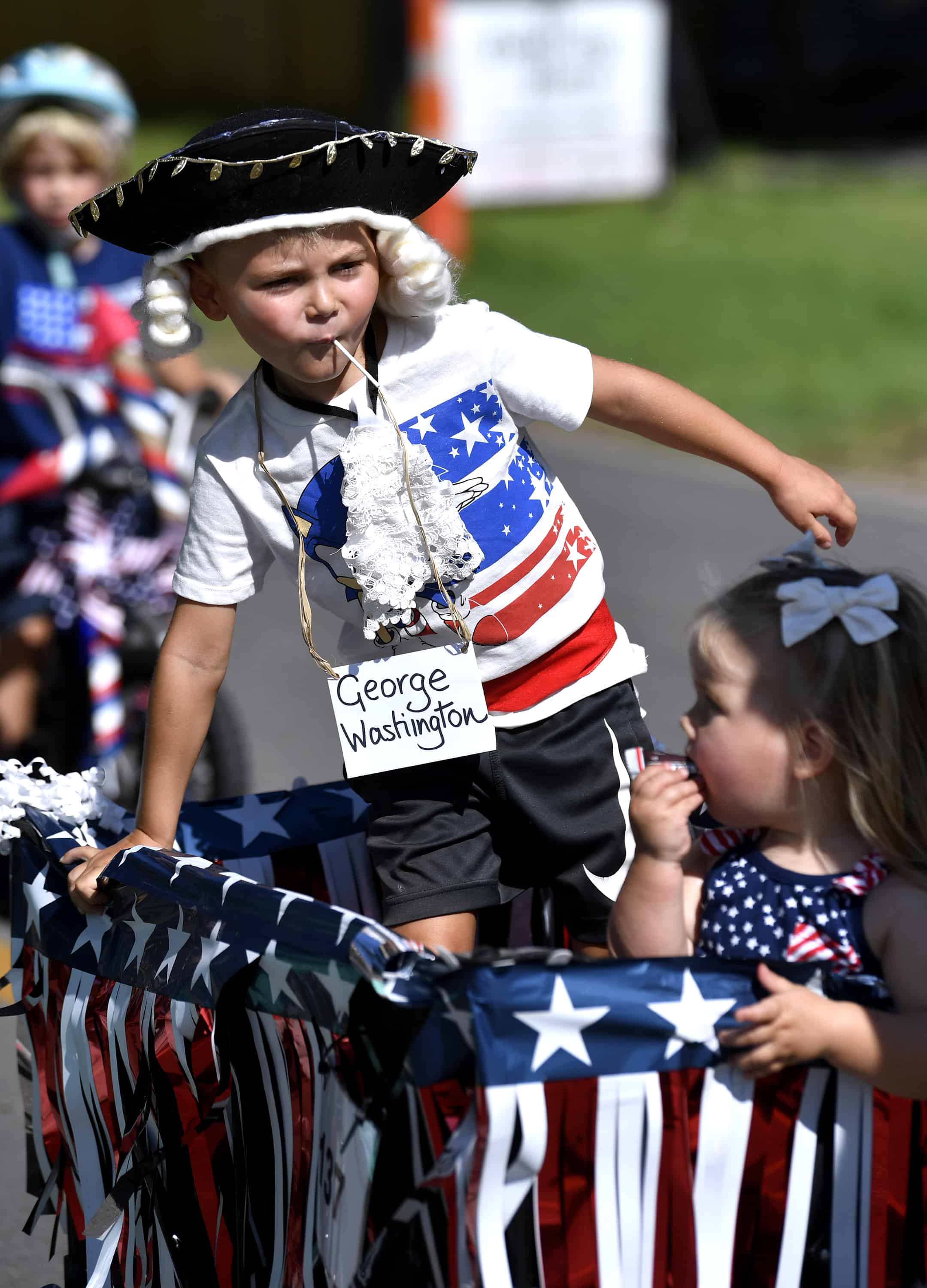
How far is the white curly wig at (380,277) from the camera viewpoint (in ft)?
6.38

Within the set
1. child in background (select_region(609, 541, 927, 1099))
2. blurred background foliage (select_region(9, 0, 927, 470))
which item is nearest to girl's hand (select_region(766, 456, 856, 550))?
child in background (select_region(609, 541, 927, 1099))

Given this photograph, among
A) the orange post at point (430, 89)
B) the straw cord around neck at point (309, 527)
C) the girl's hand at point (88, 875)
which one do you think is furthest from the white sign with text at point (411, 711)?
the orange post at point (430, 89)

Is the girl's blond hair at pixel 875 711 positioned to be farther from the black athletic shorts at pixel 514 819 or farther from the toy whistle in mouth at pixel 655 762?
the black athletic shorts at pixel 514 819

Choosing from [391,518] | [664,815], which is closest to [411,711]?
[391,518]

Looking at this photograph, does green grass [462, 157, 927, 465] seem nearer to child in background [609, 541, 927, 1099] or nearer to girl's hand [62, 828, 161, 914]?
child in background [609, 541, 927, 1099]

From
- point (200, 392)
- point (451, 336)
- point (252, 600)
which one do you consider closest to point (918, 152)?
point (252, 600)

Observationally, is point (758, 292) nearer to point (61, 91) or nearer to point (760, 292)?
point (760, 292)

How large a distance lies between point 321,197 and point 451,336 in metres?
0.28

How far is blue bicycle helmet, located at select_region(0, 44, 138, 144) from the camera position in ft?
11.8

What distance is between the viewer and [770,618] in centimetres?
188

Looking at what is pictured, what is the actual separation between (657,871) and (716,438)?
61cm

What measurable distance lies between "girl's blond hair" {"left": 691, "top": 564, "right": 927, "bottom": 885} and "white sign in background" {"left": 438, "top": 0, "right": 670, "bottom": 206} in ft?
36.0

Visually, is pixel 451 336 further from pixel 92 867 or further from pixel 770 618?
pixel 92 867

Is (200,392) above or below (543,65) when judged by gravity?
below
